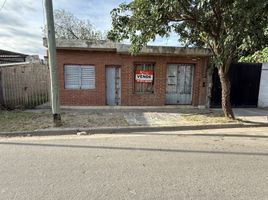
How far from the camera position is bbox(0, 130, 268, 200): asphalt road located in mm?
3320

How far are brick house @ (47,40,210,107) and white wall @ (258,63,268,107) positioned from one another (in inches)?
119

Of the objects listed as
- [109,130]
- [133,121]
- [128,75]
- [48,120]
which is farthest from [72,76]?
[109,130]

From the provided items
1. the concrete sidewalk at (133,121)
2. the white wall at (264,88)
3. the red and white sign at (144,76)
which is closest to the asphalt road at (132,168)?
the concrete sidewalk at (133,121)

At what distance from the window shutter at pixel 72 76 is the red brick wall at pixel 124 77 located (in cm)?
18

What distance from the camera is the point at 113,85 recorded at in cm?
1063

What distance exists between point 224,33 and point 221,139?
362cm

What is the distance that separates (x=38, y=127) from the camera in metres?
6.95

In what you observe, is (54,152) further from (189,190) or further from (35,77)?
(35,77)

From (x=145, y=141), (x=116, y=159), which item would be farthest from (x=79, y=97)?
Result: (x=116, y=159)

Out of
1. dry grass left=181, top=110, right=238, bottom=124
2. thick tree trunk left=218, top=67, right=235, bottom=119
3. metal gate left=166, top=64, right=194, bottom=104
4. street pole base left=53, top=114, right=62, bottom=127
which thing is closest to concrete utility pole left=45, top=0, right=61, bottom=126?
street pole base left=53, top=114, right=62, bottom=127

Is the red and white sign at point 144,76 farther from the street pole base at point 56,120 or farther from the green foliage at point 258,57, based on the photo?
the green foliage at point 258,57

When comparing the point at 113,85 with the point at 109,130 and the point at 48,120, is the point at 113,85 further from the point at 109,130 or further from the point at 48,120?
the point at 109,130

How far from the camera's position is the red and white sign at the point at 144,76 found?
1065 centimetres

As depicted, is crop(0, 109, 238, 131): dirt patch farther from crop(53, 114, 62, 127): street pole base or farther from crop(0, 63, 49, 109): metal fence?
crop(0, 63, 49, 109): metal fence
